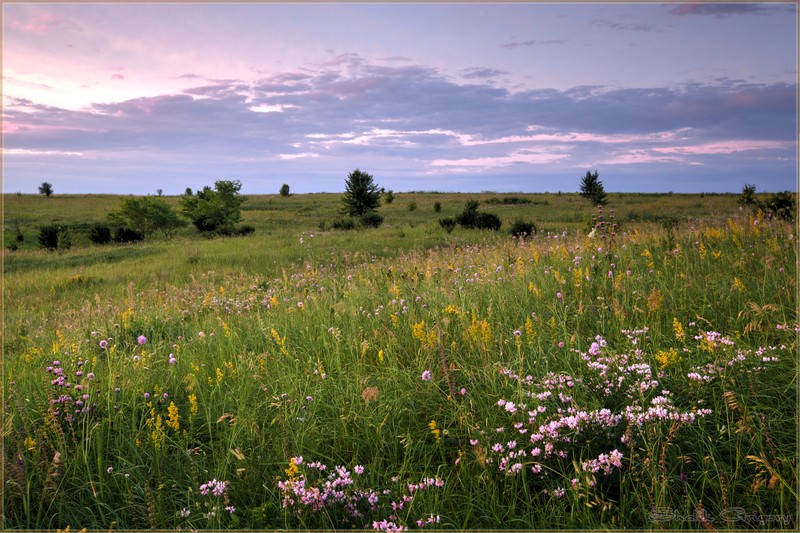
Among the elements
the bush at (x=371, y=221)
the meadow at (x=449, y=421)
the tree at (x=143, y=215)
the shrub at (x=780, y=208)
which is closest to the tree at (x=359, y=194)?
the bush at (x=371, y=221)

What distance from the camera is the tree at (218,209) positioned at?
33000mm

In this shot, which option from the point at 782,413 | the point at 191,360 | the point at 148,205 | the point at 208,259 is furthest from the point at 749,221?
the point at 148,205

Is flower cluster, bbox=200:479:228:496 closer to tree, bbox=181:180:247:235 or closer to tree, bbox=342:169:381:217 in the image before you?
tree, bbox=181:180:247:235

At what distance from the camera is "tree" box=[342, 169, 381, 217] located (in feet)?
136

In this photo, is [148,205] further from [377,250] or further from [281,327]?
[281,327]

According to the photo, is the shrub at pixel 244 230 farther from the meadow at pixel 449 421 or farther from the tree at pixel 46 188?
the tree at pixel 46 188

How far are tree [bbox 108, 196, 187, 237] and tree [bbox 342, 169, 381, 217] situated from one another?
14.2m

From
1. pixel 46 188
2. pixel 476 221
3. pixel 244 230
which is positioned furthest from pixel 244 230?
pixel 46 188

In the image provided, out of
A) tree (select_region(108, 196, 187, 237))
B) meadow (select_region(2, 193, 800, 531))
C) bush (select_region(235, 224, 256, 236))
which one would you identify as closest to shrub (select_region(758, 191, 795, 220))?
meadow (select_region(2, 193, 800, 531))

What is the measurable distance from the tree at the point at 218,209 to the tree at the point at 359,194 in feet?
32.6

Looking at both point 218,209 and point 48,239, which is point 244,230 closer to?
point 218,209

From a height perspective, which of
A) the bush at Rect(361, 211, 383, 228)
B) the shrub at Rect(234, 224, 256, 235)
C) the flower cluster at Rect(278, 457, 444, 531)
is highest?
the bush at Rect(361, 211, 383, 228)

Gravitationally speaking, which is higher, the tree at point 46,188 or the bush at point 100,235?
the tree at point 46,188

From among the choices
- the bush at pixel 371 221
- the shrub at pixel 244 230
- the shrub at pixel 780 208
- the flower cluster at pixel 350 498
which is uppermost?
the bush at pixel 371 221
